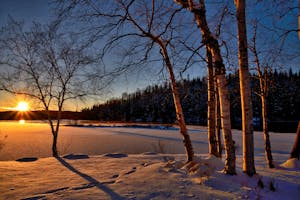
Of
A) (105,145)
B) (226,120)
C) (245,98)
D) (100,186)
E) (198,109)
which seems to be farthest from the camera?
(198,109)

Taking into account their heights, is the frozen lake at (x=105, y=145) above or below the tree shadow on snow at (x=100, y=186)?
below

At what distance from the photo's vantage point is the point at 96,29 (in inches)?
190

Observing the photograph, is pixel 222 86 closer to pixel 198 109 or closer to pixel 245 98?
pixel 245 98

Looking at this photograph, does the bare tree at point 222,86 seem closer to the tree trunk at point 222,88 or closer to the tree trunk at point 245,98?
the tree trunk at point 222,88

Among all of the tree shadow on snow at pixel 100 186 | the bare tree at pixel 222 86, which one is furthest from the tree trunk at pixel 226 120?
the tree shadow on snow at pixel 100 186

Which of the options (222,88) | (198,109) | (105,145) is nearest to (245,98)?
(222,88)

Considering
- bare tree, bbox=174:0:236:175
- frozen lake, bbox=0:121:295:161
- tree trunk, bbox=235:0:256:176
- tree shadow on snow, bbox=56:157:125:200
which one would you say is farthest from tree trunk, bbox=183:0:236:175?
frozen lake, bbox=0:121:295:161

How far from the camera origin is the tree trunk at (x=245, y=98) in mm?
4422

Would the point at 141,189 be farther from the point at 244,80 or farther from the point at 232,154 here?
the point at 244,80

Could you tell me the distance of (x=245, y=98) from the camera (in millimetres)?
4430

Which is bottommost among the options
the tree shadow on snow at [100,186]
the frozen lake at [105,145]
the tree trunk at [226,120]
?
the frozen lake at [105,145]

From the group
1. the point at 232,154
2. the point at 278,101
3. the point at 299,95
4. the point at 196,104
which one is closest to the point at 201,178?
the point at 232,154

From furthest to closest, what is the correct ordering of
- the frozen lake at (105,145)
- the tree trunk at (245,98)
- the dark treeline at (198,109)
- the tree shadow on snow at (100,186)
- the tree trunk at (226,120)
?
1. the dark treeline at (198,109)
2. the frozen lake at (105,145)
3. the tree trunk at (226,120)
4. the tree trunk at (245,98)
5. the tree shadow on snow at (100,186)

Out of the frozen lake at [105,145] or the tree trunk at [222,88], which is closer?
the tree trunk at [222,88]
